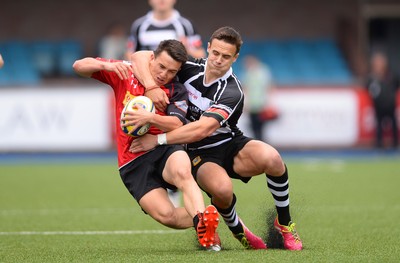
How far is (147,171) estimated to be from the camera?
7.81m

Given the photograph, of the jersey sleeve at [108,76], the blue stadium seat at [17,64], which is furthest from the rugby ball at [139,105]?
the blue stadium seat at [17,64]

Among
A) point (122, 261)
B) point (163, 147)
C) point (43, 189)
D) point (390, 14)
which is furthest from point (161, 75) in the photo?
point (390, 14)

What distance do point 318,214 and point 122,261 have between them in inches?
170

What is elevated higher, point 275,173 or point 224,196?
point 275,173

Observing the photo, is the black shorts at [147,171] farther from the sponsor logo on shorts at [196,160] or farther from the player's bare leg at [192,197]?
the sponsor logo on shorts at [196,160]

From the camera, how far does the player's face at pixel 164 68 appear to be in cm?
778

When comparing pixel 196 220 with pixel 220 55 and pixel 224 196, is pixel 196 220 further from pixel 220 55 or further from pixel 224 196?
pixel 220 55

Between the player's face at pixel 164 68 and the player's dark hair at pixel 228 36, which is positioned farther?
the player's face at pixel 164 68

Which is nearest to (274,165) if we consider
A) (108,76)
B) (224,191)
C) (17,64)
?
(224,191)

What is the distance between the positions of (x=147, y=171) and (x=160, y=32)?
3.47 m

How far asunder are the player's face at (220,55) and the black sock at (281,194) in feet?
3.25

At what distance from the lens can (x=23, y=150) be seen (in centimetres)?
1964

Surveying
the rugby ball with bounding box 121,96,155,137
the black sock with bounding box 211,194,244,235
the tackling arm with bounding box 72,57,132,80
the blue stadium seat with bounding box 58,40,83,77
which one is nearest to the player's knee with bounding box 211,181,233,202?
the black sock with bounding box 211,194,244,235

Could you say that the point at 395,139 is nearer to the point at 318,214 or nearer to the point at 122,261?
the point at 318,214
